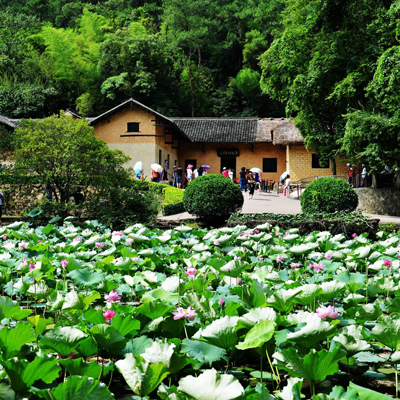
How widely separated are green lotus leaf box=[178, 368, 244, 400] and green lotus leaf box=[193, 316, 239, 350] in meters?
0.54

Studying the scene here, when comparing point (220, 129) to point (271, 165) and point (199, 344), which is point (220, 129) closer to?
point (271, 165)

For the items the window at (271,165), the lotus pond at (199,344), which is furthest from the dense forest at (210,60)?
the lotus pond at (199,344)

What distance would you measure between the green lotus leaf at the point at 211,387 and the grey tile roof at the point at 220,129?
30.4m

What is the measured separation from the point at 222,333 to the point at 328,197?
1029 centimetres

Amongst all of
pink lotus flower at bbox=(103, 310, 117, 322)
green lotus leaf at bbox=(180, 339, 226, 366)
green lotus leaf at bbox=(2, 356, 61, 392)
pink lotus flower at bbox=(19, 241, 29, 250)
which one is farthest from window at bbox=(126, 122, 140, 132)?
green lotus leaf at bbox=(2, 356, 61, 392)

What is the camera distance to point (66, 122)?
34.4ft

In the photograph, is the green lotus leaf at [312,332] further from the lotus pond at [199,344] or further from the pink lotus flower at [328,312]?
the pink lotus flower at [328,312]

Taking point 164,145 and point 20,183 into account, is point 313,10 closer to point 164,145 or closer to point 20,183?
point 20,183

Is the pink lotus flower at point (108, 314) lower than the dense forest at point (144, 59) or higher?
lower

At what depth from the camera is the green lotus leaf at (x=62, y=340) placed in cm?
188

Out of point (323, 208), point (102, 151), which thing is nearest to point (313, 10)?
point (323, 208)

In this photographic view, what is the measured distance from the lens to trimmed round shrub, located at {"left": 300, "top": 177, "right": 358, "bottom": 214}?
1174 centimetres

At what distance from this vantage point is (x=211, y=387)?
4.63 ft

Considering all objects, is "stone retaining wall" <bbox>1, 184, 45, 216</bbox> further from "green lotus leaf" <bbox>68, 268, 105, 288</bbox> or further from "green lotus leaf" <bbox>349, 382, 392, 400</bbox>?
"green lotus leaf" <bbox>349, 382, 392, 400</bbox>
